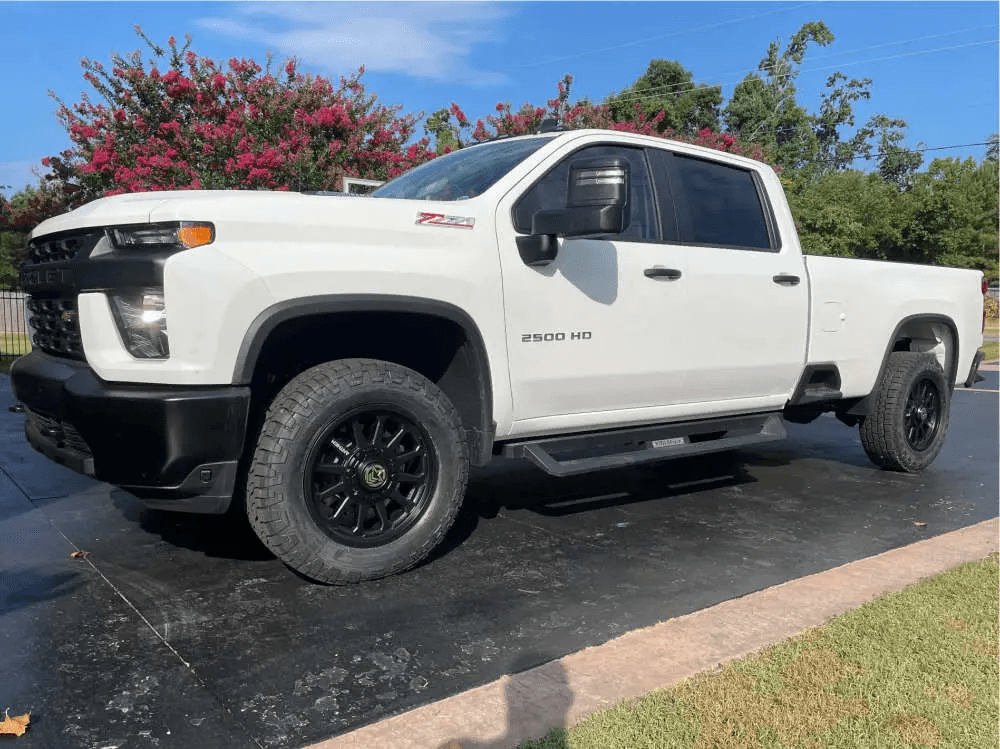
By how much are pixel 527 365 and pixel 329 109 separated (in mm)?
9256

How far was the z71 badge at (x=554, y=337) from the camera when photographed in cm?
402

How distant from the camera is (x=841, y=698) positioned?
266 cm

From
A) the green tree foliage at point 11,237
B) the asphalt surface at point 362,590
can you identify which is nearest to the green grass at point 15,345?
the green tree foliage at point 11,237

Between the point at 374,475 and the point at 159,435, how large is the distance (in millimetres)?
898

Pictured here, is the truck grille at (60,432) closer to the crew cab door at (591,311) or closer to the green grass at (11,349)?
the crew cab door at (591,311)

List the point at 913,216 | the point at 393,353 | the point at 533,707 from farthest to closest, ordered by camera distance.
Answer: the point at 913,216 → the point at 393,353 → the point at 533,707

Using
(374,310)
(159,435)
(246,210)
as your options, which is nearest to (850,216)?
(374,310)

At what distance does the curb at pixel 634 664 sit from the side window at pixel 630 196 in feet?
6.26

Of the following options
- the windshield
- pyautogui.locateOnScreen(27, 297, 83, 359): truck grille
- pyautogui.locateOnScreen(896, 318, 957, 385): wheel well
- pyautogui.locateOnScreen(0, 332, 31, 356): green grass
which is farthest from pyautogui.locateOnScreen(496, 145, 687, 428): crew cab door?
pyautogui.locateOnScreen(0, 332, 31, 356): green grass

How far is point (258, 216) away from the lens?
3.30m

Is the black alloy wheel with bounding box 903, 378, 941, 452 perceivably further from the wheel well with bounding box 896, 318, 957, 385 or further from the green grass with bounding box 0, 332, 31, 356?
the green grass with bounding box 0, 332, 31, 356

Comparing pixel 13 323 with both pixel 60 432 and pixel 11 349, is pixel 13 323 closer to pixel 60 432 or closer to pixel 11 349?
pixel 11 349

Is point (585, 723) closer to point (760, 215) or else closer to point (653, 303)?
point (653, 303)

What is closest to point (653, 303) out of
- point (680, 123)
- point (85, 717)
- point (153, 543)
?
point (153, 543)
